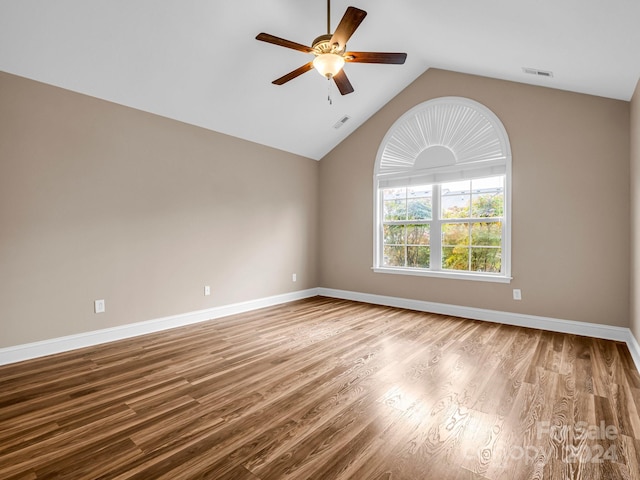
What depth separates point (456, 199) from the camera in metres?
4.64

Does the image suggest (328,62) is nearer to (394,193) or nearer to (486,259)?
(394,193)

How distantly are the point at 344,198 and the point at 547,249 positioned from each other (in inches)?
122

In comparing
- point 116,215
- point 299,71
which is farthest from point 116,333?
point 299,71

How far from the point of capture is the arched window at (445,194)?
4.29 m

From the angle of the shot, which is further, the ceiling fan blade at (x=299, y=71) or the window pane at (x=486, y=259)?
the window pane at (x=486, y=259)

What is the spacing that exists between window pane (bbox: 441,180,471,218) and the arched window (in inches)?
0.5

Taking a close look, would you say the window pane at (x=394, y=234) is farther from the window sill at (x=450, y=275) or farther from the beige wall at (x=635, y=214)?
the beige wall at (x=635, y=214)

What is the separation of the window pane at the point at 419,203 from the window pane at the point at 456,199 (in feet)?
0.77

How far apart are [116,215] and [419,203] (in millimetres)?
4090

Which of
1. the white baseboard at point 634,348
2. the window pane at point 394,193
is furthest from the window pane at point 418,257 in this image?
the white baseboard at point 634,348

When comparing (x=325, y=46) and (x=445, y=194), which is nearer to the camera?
(x=325, y=46)

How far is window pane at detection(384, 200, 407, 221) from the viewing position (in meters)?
5.17

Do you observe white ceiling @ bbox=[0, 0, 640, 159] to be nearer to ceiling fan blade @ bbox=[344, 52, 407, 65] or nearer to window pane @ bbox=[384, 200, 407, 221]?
ceiling fan blade @ bbox=[344, 52, 407, 65]

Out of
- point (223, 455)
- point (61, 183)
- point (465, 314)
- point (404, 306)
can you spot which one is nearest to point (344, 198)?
point (404, 306)
